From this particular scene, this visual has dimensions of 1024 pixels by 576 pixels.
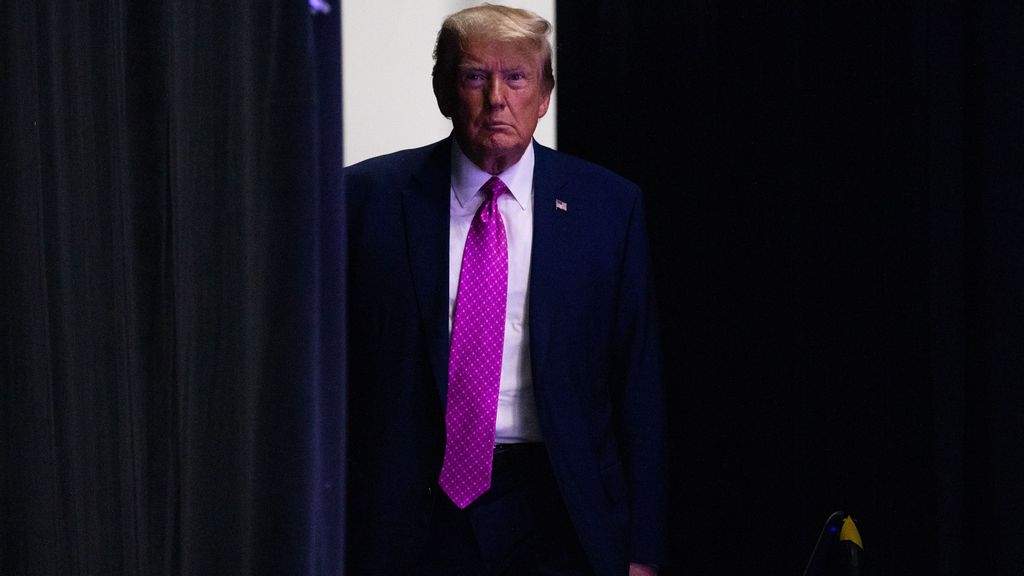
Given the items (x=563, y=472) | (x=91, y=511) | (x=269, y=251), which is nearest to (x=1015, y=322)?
(x=563, y=472)

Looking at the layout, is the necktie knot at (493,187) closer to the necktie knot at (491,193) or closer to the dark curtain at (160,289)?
the necktie knot at (491,193)

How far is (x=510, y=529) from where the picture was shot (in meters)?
1.76

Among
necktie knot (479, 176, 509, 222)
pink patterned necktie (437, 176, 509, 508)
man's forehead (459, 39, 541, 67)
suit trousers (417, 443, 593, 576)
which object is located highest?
man's forehead (459, 39, 541, 67)

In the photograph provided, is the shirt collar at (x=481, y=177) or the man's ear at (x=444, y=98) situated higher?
the man's ear at (x=444, y=98)

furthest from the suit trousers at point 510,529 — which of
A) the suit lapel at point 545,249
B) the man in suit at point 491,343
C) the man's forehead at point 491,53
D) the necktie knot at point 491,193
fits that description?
the man's forehead at point 491,53

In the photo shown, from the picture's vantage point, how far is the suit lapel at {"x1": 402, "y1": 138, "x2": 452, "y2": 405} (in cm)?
170

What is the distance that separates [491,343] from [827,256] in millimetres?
595

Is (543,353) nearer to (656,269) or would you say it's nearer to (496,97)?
(496,97)

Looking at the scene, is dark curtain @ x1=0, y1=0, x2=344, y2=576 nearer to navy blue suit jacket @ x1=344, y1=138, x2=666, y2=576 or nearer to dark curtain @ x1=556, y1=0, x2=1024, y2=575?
navy blue suit jacket @ x1=344, y1=138, x2=666, y2=576

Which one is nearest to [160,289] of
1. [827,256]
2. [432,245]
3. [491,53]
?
[432,245]

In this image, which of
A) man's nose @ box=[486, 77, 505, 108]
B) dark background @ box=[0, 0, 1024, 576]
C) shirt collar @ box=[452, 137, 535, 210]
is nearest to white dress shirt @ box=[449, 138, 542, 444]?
shirt collar @ box=[452, 137, 535, 210]

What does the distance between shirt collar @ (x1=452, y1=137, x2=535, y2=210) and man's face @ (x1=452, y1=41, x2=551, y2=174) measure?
0.03 meters

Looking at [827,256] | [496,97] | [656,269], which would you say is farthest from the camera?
[656,269]

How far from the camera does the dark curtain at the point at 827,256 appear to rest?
1579 mm
